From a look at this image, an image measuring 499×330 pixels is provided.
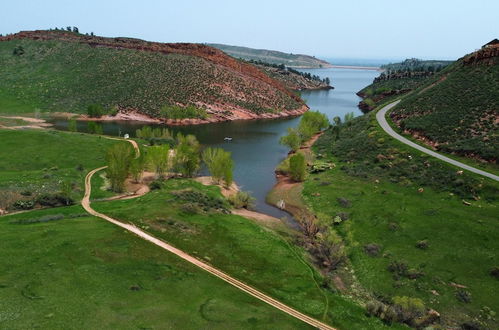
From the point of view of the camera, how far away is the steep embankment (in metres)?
136

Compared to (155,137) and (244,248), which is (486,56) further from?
(244,248)

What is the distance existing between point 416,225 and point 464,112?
39788 mm

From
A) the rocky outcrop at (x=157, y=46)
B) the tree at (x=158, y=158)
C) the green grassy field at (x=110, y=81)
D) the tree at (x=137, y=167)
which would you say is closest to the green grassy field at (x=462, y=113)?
the tree at (x=158, y=158)

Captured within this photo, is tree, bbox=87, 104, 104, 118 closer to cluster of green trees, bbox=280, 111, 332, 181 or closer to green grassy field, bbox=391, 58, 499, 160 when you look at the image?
cluster of green trees, bbox=280, 111, 332, 181

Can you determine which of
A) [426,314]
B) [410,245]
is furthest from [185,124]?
[426,314]

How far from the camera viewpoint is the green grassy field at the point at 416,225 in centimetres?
3631

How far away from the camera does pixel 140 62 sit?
156125mm

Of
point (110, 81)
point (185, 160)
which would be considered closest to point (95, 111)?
point (110, 81)

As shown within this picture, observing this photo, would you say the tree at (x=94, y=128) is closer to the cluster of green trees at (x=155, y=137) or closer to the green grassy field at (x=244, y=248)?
the cluster of green trees at (x=155, y=137)

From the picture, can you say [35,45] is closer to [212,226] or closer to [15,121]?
[15,121]

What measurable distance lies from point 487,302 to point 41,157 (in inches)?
2754

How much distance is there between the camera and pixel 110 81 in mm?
145250

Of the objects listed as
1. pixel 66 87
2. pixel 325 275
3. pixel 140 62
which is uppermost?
pixel 140 62

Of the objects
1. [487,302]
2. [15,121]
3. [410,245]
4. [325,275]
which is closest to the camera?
[487,302]
